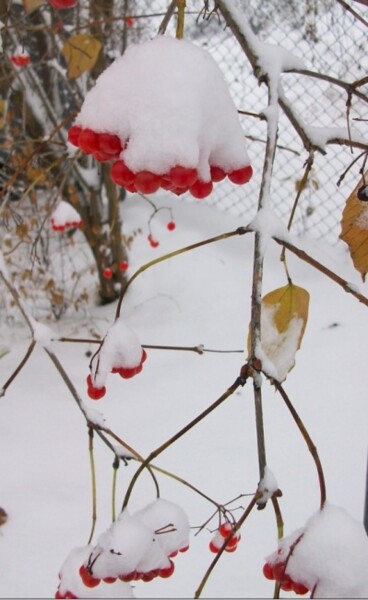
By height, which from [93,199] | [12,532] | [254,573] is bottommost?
[254,573]

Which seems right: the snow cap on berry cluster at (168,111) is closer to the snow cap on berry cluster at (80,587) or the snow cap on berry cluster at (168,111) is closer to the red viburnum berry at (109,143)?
the red viburnum berry at (109,143)

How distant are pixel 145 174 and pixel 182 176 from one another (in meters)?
0.03

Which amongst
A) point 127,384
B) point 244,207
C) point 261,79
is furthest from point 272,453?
point 244,207

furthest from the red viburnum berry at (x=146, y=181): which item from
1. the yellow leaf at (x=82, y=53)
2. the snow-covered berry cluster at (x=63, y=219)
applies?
the snow-covered berry cluster at (x=63, y=219)

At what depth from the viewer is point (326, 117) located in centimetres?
353

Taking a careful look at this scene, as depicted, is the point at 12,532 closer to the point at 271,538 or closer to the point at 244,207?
the point at 271,538

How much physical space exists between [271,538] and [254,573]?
121mm

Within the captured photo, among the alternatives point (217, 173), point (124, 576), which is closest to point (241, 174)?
point (217, 173)

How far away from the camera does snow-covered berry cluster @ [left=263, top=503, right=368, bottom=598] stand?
20.2 inches

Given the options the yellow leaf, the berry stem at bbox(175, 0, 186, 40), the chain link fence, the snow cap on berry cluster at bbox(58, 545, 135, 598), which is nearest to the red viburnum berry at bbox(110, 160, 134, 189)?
the berry stem at bbox(175, 0, 186, 40)

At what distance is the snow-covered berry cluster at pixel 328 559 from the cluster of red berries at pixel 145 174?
295mm

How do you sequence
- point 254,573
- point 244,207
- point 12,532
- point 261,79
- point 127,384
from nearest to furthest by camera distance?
point 261,79
point 254,573
point 12,532
point 127,384
point 244,207

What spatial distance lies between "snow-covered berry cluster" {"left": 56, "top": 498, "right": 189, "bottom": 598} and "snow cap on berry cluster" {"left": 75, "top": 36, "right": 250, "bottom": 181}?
13.7 inches

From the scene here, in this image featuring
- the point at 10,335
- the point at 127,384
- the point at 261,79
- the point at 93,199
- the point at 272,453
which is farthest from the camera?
the point at 10,335
